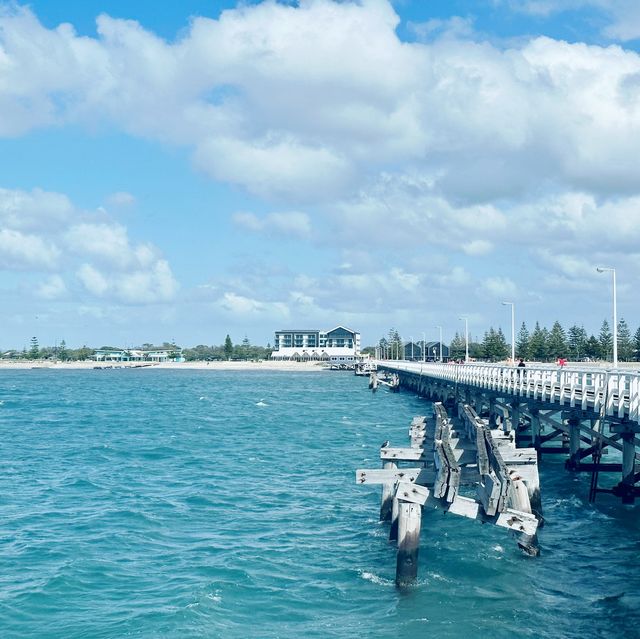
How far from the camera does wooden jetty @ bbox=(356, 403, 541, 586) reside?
1480 cm

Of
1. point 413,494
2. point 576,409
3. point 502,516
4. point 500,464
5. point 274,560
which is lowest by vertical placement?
point 274,560

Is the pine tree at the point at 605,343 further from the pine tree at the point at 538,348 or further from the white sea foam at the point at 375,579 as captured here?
the white sea foam at the point at 375,579

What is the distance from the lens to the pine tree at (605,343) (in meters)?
130

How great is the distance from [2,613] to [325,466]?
57.3 ft

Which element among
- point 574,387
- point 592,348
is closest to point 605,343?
point 592,348

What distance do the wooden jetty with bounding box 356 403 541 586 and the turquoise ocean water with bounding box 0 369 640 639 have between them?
76cm

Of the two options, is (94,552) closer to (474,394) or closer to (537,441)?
(537,441)

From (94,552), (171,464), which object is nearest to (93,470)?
(171,464)

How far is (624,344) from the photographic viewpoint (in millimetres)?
134750

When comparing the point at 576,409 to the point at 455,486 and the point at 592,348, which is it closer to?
the point at 455,486

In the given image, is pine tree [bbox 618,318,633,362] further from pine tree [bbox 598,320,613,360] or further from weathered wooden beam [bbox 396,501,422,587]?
weathered wooden beam [bbox 396,501,422,587]

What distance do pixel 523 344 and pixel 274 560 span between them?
141961mm

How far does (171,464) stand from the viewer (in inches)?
1289

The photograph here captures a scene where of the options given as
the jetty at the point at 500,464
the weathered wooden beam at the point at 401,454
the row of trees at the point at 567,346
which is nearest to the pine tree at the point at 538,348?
the row of trees at the point at 567,346
